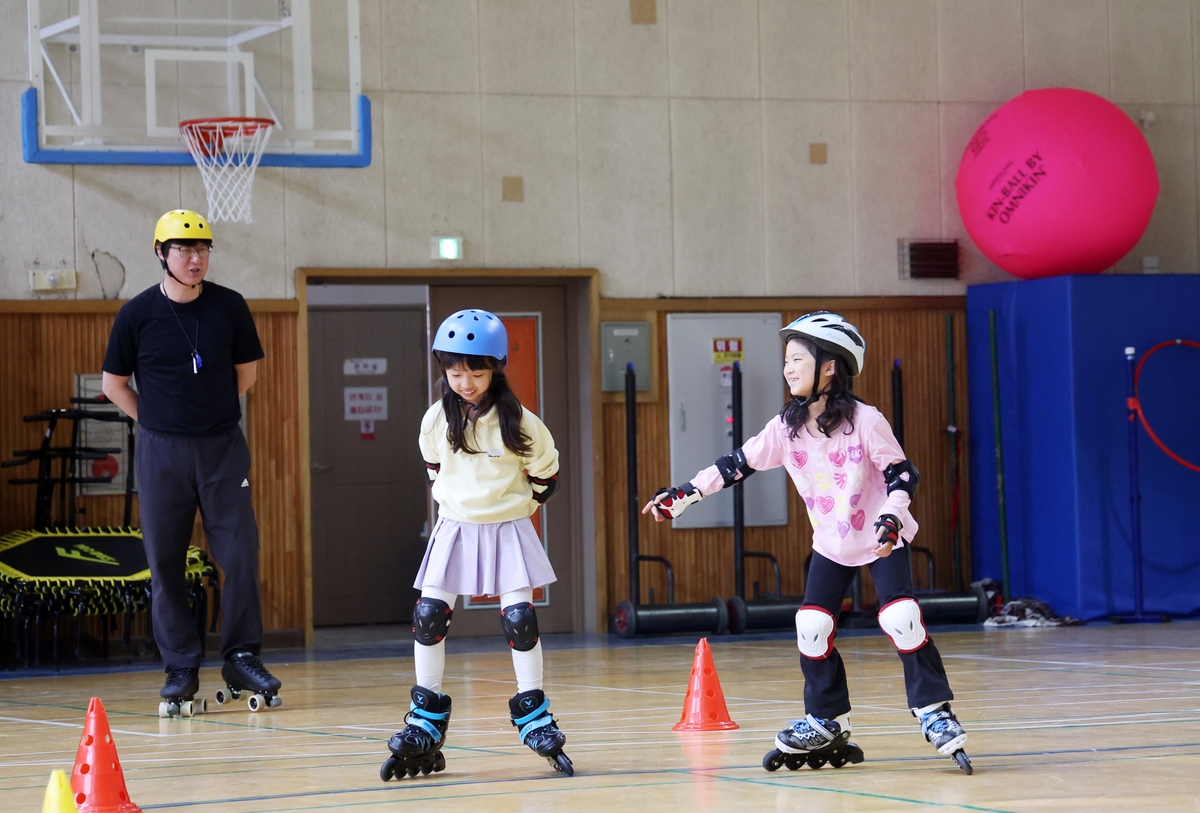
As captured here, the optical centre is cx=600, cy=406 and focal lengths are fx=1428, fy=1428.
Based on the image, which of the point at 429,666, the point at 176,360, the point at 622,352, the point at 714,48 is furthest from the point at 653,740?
the point at 714,48

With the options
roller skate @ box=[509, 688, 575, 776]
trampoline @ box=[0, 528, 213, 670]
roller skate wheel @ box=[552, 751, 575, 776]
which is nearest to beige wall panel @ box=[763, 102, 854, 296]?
trampoline @ box=[0, 528, 213, 670]

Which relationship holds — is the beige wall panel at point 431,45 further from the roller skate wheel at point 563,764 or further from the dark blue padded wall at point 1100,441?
the roller skate wheel at point 563,764

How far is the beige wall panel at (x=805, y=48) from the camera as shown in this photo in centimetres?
913

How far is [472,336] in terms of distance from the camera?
3898 mm

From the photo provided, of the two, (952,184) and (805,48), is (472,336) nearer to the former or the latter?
(805,48)

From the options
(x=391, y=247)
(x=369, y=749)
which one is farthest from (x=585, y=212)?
(x=369, y=749)

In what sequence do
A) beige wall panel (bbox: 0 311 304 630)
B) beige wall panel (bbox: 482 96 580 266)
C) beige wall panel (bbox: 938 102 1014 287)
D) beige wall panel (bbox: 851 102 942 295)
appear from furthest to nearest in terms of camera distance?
1. beige wall panel (bbox: 938 102 1014 287)
2. beige wall panel (bbox: 851 102 942 295)
3. beige wall panel (bbox: 482 96 580 266)
4. beige wall panel (bbox: 0 311 304 630)

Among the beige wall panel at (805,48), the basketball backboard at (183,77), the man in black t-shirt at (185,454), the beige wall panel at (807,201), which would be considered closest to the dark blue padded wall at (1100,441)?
the beige wall panel at (807,201)

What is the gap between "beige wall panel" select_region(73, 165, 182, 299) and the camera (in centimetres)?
802

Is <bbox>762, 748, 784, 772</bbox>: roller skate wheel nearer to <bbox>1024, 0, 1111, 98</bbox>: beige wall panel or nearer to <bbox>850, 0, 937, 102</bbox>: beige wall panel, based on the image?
<bbox>850, 0, 937, 102</bbox>: beige wall panel

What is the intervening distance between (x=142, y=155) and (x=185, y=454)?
2428 millimetres

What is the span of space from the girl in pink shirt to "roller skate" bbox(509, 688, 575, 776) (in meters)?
0.54

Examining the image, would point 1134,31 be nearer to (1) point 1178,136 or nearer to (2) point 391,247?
(1) point 1178,136

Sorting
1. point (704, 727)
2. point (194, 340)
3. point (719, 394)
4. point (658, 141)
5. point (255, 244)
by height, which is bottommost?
point (704, 727)
